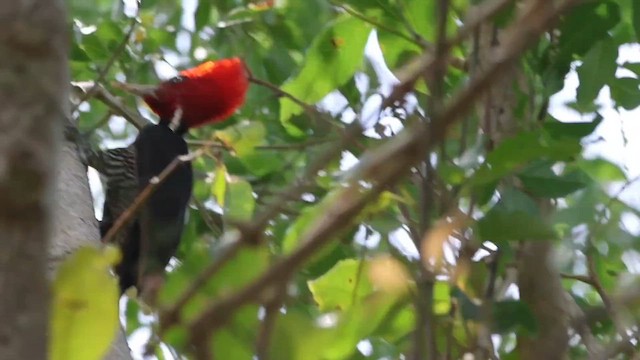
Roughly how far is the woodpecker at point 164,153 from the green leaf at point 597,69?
2.25 ft

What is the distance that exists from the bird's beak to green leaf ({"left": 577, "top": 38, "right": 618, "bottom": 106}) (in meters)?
0.96

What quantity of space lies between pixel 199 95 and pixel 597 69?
122cm

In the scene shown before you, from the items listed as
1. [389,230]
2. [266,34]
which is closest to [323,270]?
[389,230]

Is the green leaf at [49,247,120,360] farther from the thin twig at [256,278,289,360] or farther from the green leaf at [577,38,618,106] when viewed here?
the green leaf at [577,38,618,106]

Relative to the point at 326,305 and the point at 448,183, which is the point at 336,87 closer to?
the point at 326,305

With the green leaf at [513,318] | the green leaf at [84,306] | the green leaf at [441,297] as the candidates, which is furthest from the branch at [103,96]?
the green leaf at [84,306]

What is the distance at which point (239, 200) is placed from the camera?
4.77ft

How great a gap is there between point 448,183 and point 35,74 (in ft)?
1.73

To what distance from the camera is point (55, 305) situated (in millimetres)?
611

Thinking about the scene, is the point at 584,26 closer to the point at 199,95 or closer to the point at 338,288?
the point at 338,288

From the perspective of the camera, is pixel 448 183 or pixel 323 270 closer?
pixel 448 183

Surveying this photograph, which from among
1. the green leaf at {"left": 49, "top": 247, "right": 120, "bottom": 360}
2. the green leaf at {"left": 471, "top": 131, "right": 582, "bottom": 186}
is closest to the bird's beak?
the green leaf at {"left": 471, "top": 131, "right": 582, "bottom": 186}

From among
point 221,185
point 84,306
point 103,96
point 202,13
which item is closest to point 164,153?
point 202,13

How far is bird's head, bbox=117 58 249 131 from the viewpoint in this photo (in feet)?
7.75
